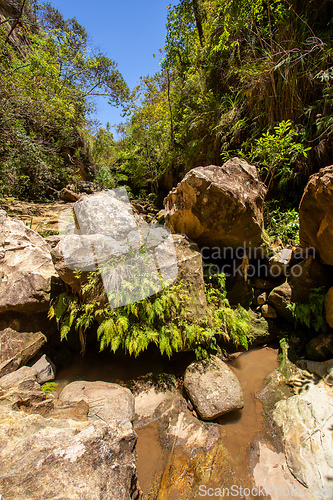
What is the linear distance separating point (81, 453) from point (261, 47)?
9.04 m

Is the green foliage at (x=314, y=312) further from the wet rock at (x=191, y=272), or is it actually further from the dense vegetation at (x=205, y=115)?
the wet rock at (x=191, y=272)

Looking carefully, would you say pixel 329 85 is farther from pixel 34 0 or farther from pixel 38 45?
pixel 34 0

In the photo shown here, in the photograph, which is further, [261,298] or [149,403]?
[261,298]

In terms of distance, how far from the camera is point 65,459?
5.29 ft

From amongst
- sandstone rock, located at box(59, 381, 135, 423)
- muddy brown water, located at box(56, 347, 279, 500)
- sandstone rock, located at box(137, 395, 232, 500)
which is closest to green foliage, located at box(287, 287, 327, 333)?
muddy brown water, located at box(56, 347, 279, 500)

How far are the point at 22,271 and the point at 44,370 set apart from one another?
5.56 feet

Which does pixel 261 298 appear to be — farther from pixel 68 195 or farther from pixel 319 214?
pixel 68 195

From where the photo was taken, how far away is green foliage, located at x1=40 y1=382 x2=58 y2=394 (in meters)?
3.07

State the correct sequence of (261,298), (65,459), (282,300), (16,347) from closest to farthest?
(65,459)
(16,347)
(282,300)
(261,298)

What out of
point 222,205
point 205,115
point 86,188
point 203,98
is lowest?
point 222,205

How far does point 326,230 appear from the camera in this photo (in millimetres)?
3574

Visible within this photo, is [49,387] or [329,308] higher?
[329,308]

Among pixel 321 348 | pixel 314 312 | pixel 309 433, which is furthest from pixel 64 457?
pixel 314 312

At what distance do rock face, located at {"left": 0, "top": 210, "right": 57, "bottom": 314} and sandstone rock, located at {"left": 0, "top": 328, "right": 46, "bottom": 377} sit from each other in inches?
15.4
